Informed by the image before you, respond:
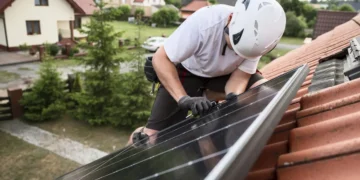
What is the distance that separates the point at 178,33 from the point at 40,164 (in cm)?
754

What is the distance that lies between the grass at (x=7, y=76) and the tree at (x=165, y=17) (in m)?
Answer: 29.2

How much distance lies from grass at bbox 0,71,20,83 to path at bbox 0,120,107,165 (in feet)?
23.2

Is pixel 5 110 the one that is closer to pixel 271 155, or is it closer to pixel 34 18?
pixel 271 155

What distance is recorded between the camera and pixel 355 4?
64.7 meters

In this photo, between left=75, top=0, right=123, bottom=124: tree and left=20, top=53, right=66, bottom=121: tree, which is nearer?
left=75, top=0, right=123, bottom=124: tree

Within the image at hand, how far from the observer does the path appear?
9.09m

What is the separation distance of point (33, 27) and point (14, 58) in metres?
3.35

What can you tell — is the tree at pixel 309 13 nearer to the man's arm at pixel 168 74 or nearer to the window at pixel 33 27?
the window at pixel 33 27

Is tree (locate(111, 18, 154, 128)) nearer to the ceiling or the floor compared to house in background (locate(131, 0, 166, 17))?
nearer to the floor

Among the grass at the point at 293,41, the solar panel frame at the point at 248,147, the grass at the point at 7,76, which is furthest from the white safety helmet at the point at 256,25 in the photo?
the grass at the point at 293,41

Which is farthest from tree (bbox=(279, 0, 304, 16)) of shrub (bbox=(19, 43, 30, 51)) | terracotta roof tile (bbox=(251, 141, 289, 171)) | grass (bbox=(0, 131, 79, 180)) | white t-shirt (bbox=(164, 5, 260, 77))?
terracotta roof tile (bbox=(251, 141, 289, 171))

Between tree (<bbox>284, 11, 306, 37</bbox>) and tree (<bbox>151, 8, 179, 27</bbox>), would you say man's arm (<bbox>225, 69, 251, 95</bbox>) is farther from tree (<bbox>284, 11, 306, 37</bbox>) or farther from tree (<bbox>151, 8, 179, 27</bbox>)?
tree (<bbox>151, 8, 179, 27</bbox>)

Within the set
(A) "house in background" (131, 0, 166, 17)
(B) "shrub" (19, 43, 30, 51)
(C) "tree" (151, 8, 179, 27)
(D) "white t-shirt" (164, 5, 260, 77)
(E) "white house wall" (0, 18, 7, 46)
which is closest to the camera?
(D) "white t-shirt" (164, 5, 260, 77)

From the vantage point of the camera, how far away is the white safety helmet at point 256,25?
218 centimetres
